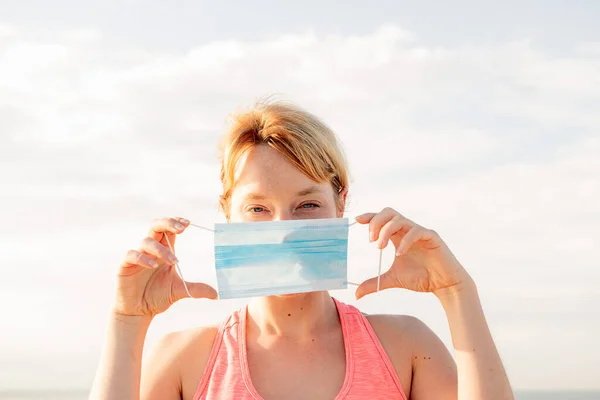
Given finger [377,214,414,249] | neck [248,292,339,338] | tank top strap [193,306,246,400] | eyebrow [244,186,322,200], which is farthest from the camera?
neck [248,292,339,338]

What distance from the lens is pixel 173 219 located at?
15.8 ft

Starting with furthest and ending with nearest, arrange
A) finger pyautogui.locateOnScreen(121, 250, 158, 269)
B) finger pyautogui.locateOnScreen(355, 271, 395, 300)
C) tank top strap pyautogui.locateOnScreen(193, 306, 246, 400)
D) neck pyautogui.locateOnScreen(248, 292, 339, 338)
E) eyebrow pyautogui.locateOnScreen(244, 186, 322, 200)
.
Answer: neck pyautogui.locateOnScreen(248, 292, 339, 338)
tank top strap pyautogui.locateOnScreen(193, 306, 246, 400)
eyebrow pyautogui.locateOnScreen(244, 186, 322, 200)
finger pyautogui.locateOnScreen(355, 271, 395, 300)
finger pyautogui.locateOnScreen(121, 250, 158, 269)

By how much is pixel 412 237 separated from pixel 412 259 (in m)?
0.26

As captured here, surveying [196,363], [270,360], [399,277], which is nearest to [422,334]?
[399,277]

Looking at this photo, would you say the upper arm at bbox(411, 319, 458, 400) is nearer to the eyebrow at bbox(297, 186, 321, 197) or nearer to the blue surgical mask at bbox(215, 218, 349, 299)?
the blue surgical mask at bbox(215, 218, 349, 299)

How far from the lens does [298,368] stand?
512cm

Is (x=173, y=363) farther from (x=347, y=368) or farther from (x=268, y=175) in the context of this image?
(x=268, y=175)

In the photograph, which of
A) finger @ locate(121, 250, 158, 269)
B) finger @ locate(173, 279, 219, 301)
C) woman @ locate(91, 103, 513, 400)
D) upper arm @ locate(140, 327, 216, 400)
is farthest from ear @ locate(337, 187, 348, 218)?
finger @ locate(121, 250, 158, 269)

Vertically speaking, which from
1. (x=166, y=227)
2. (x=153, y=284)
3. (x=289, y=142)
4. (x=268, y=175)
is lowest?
(x=153, y=284)

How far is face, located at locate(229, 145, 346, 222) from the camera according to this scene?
4945 millimetres

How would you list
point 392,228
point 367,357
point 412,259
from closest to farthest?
1. point 392,228
2. point 412,259
3. point 367,357

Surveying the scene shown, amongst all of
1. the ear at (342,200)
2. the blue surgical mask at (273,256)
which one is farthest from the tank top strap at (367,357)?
the ear at (342,200)

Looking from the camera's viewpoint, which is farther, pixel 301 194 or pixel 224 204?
pixel 224 204

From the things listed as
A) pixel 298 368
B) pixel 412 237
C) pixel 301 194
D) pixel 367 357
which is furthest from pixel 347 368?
pixel 301 194
